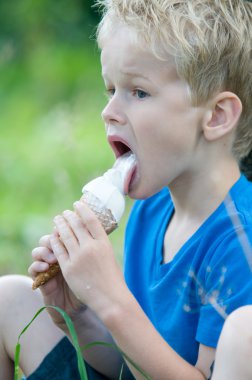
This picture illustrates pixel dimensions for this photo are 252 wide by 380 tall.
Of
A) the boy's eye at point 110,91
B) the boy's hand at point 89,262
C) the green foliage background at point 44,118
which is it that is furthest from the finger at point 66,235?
the green foliage background at point 44,118

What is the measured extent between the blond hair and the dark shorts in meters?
0.79

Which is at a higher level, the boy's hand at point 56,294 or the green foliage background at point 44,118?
the green foliage background at point 44,118

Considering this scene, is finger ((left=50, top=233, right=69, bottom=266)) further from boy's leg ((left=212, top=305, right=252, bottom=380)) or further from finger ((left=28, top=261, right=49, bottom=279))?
boy's leg ((left=212, top=305, right=252, bottom=380))

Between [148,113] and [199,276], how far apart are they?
0.45 metres

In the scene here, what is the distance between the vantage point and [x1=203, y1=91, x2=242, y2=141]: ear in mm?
2402

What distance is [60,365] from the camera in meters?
2.56

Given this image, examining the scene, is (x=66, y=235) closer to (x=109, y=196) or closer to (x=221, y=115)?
(x=109, y=196)

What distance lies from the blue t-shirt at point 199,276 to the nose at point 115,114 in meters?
0.35

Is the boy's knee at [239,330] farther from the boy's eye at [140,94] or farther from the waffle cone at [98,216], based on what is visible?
the boy's eye at [140,94]

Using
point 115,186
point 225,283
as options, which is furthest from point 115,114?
point 225,283

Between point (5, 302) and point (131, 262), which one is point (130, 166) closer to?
point (131, 262)

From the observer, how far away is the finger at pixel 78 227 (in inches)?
89.6

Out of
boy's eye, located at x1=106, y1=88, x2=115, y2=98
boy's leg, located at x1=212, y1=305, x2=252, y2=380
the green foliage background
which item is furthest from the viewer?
the green foliage background

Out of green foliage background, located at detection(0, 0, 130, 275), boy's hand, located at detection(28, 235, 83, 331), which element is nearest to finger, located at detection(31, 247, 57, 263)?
boy's hand, located at detection(28, 235, 83, 331)
